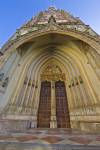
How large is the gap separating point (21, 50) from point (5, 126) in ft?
20.0

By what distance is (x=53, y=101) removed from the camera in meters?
11.4

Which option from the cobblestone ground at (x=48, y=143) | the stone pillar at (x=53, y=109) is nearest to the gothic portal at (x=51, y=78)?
the stone pillar at (x=53, y=109)

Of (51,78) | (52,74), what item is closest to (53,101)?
(51,78)

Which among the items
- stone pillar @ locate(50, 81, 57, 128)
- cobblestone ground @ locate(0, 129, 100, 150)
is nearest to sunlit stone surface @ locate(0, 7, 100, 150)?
stone pillar @ locate(50, 81, 57, 128)

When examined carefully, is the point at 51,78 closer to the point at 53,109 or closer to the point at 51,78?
the point at 51,78

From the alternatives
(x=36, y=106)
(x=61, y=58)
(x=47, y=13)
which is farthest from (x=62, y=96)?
(x=47, y=13)

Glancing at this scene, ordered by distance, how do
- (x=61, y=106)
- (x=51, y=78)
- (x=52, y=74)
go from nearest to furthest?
(x=61, y=106) → (x=51, y=78) → (x=52, y=74)

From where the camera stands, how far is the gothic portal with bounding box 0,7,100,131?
32.4 ft

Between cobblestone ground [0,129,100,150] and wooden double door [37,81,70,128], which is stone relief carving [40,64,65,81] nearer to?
wooden double door [37,81,70,128]

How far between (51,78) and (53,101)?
6.99ft

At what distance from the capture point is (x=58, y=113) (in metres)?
11.0

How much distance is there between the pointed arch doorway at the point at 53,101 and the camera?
34.5 feet

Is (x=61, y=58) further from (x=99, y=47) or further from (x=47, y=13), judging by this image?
(x=47, y=13)

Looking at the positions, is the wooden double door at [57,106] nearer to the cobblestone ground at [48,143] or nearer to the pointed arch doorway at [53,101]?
the pointed arch doorway at [53,101]
